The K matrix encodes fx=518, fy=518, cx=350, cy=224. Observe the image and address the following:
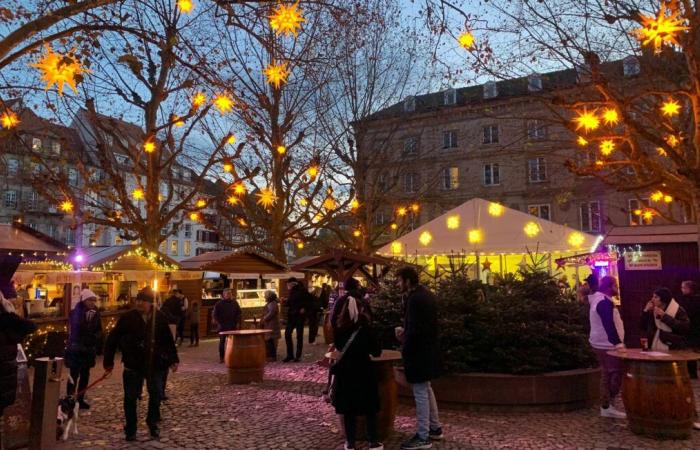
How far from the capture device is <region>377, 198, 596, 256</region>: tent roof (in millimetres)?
12156

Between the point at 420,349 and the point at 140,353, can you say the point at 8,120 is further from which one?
A: the point at 420,349

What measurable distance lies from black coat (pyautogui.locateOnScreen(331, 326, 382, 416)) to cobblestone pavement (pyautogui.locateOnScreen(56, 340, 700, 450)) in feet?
2.57

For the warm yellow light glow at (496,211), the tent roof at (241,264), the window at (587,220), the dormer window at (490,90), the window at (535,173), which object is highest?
the dormer window at (490,90)

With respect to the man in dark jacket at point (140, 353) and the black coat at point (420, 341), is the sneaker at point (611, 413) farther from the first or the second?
the man in dark jacket at point (140, 353)

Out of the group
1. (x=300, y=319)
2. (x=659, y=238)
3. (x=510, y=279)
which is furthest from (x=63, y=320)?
(x=659, y=238)

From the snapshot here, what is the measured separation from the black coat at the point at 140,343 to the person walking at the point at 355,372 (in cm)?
219

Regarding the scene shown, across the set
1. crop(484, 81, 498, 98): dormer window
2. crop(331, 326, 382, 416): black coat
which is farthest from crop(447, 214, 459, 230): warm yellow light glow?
crop(484, 81, 498, 98): dormer window

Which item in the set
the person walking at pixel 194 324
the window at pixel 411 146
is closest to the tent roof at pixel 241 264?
the person walking at pixel 194 324

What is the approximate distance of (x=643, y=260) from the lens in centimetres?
1121

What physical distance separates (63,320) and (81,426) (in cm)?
744

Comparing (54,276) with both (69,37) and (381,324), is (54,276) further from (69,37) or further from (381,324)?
(381,324)

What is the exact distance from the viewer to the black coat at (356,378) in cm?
495

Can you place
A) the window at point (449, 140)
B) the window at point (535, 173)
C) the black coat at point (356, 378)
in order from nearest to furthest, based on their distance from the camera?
1. the black coat at point (356, 378)
2. the window at point (535, 173)
3. the window at point (449, 140)

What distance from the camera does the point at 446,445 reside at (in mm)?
5426
